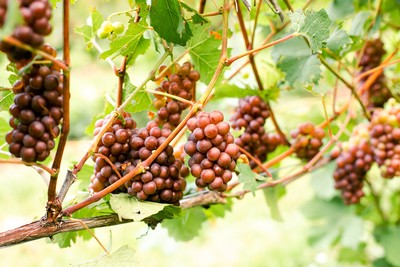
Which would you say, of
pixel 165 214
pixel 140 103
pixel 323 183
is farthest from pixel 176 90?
pixel 323 183

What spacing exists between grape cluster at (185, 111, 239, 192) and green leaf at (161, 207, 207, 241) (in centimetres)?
40

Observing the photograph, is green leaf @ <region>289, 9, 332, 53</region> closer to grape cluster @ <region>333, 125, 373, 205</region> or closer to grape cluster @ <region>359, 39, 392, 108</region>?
grape cluster @ <region>333, 125, 373, 205</region>

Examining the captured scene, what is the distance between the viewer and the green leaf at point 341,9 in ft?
3.60

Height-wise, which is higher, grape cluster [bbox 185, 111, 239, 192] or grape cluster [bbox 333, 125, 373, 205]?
grape cluster [bbox 185, 111, 239, 192]

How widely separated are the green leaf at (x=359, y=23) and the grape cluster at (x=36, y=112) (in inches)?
29.3

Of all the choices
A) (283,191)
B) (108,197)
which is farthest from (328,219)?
(108,197)

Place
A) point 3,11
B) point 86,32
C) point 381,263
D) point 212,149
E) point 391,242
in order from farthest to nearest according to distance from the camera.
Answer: point 381,263
point 391,242
point 86,32
point 212,149
point 3,11

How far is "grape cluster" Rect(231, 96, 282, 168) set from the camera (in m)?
0.94

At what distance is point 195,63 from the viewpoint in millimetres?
789

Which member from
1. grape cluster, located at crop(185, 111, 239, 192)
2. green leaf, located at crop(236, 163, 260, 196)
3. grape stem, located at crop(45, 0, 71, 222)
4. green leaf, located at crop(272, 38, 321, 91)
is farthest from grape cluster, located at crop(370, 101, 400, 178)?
grape stem, located at crop(45, 0, 71, 222)

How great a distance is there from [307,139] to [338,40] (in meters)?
0.21

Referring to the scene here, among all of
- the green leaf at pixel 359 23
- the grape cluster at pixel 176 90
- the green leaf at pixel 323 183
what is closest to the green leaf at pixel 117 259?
the grape cluster at pixel 176 90

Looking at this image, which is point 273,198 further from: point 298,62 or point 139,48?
point 139,48

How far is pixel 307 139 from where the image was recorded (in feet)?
3.31
